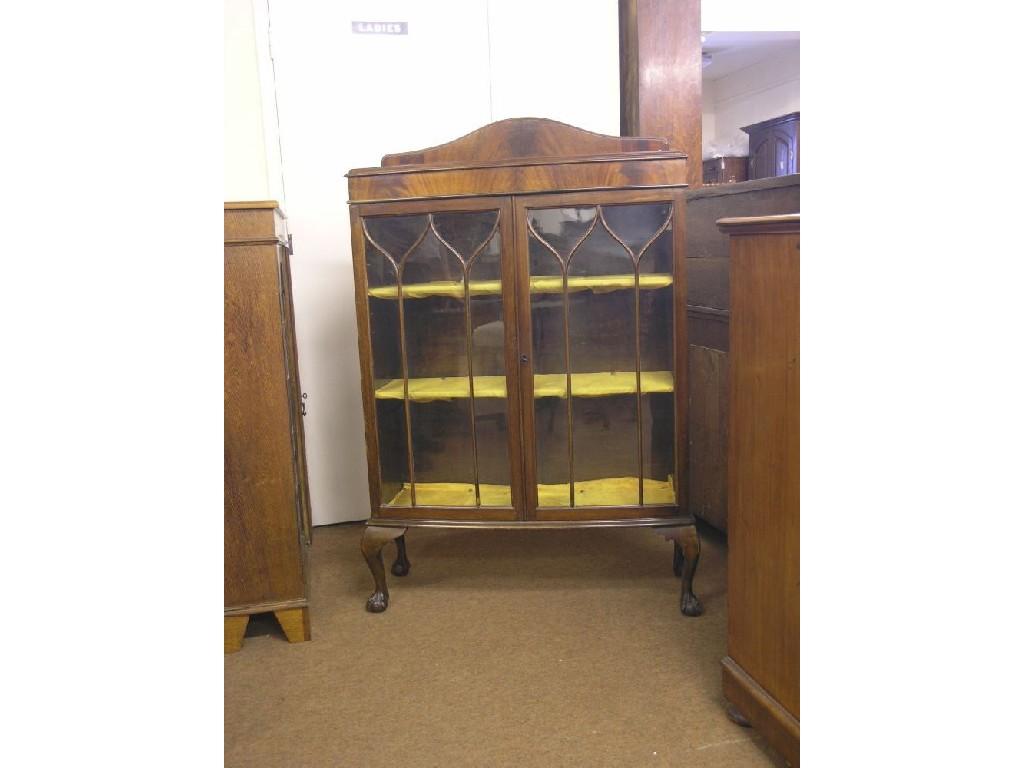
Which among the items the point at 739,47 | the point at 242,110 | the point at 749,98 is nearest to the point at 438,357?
the point at 242,110

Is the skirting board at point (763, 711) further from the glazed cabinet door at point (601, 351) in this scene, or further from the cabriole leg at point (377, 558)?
the cabriole leg at point (377, 558)

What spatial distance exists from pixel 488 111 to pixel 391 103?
0.31 m

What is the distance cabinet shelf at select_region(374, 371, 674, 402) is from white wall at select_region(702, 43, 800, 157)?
3926 millimetres

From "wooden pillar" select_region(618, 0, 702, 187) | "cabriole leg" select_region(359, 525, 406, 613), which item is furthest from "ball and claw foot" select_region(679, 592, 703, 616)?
"wooden pillar" select_region(618, 0, 702, 187)

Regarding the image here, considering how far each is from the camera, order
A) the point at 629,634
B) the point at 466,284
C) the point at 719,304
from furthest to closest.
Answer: the point at 719,304
the point at 466,284
the point at 629,634

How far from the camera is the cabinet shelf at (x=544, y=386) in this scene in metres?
2.00

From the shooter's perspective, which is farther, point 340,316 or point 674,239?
point 340,316

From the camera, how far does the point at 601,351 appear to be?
2.02 meters

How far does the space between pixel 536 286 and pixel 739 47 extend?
190 inches

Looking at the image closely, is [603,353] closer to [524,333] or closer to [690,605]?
[524,333]
